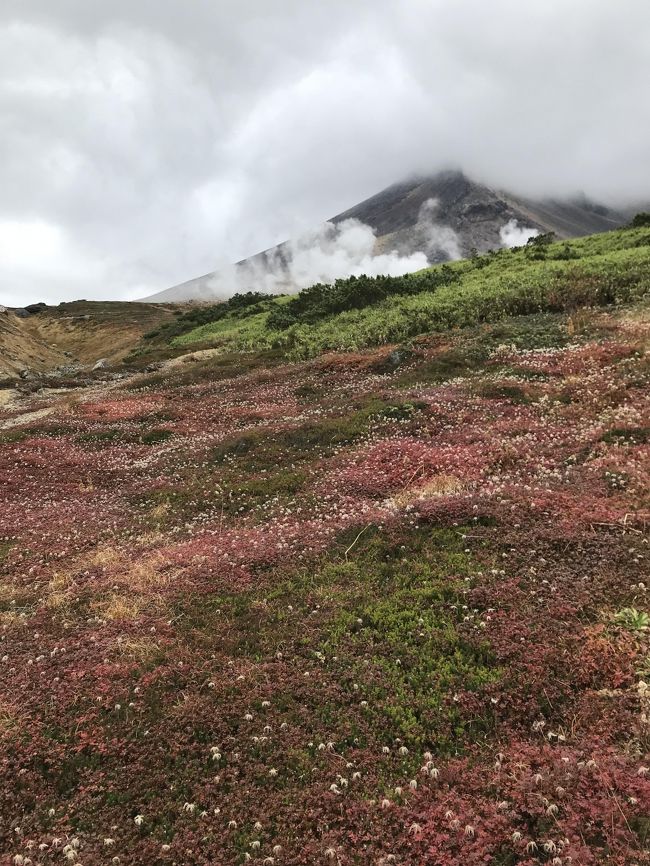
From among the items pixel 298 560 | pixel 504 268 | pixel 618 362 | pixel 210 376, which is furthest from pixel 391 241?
pixel 298 560

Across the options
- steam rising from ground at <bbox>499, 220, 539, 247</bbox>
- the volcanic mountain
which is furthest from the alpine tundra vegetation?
steam rising from ground at <bbox>499, 220, 539, 247</bbox>

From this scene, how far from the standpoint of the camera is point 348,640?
9.57m

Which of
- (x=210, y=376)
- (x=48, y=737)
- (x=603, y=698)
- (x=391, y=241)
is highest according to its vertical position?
(x=391, y=241)

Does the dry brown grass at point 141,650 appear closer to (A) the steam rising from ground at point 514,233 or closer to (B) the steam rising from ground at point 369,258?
(B) the steam rising from ground at point 369,258

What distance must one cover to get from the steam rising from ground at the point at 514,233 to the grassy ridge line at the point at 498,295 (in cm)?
11540

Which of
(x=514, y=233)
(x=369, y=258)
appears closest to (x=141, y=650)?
(x=369, y=258)

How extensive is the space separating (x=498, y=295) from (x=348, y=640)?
3516cm

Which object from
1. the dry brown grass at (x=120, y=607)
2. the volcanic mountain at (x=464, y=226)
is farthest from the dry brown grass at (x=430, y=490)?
the volcanic mountain at (x=464, y=226)

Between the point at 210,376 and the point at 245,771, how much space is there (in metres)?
38.9

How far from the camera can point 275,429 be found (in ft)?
78.5

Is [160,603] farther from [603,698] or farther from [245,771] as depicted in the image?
[603,698]

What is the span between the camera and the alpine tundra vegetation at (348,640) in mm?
6484

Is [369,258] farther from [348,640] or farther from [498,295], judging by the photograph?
[348,640]

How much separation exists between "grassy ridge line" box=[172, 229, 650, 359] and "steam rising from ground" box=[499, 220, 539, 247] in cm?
11540
